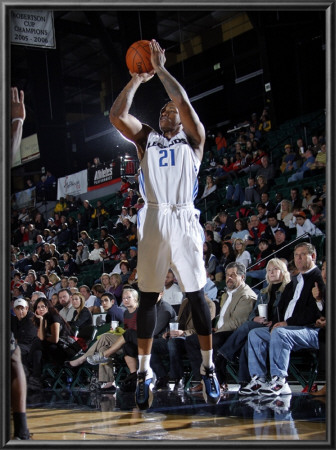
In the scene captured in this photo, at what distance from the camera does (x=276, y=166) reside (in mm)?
9078

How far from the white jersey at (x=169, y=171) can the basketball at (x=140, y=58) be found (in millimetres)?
525

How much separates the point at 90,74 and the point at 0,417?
476 cm

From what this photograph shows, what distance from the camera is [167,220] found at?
448 centimetres

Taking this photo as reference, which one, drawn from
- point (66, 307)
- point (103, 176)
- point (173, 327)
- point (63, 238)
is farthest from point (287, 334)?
point (63, 238)

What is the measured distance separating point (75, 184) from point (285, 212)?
9.00ft

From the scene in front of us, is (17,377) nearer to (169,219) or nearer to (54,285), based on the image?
(169,219)

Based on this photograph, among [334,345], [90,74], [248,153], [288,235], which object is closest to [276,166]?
[248,153]

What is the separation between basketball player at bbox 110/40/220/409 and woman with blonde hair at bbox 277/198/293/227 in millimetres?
3409

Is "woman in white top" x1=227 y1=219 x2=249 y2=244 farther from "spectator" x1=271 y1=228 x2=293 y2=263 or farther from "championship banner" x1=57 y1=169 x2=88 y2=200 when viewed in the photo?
"championship banner" x1=57 y1=169 x2=88 y2=200

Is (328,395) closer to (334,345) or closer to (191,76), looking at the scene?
(334,345)

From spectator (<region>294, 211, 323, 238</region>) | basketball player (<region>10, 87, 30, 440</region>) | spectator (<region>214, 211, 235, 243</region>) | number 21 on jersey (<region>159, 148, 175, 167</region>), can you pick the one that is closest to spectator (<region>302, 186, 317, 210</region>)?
spectator (<region>294, 211, 323, 238</region>)

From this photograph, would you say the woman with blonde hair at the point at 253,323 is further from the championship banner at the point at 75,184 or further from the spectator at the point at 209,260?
the championship banner at the point at 75,184

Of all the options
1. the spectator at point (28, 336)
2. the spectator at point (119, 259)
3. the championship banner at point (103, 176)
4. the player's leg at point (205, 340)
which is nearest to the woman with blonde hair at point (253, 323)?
the player's leg at point (205, 340)

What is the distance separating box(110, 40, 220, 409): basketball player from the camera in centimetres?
446
